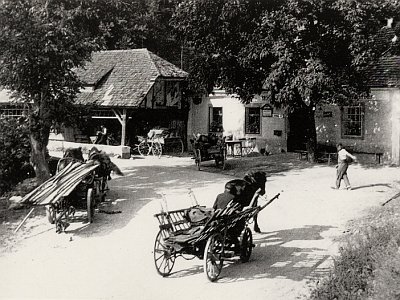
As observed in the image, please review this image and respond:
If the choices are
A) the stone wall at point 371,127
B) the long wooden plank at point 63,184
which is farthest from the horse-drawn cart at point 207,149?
the long wooden plank at point 63,184

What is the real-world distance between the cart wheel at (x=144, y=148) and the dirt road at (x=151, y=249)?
776 centimetres

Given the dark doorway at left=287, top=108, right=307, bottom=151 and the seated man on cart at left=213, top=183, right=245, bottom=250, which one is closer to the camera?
the seated man on cart at left=213, top=183, right=245, bottom=250

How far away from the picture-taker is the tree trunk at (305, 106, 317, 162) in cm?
2044

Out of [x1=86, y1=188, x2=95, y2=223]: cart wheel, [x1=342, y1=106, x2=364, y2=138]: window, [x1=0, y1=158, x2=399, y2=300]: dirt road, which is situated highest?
[x1=342, y1=106, x2=364, y2=138]: window

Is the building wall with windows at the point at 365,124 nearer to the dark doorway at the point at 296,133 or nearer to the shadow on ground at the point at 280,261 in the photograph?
the dark doorway at the point at 296,133

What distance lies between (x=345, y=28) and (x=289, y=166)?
18.7 feet

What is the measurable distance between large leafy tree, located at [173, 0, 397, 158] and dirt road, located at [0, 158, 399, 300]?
12.1 feet

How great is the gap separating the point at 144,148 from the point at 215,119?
4.55 metres

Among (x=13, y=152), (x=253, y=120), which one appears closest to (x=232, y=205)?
(x=13, y=152)

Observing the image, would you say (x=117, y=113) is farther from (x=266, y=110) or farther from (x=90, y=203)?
(x=90, y=203)

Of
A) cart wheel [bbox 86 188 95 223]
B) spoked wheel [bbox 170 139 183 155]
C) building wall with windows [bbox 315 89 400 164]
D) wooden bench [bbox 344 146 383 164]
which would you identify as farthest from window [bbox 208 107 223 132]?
cart wheel [bbox 86 188 95 223]

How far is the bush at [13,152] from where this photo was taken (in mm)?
15555

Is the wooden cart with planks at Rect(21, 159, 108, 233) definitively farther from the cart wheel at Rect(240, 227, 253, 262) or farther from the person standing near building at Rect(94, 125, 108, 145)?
the person standing near building at Rect(94, 125, 108, 145)

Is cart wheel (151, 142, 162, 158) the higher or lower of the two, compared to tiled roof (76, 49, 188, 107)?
lower
